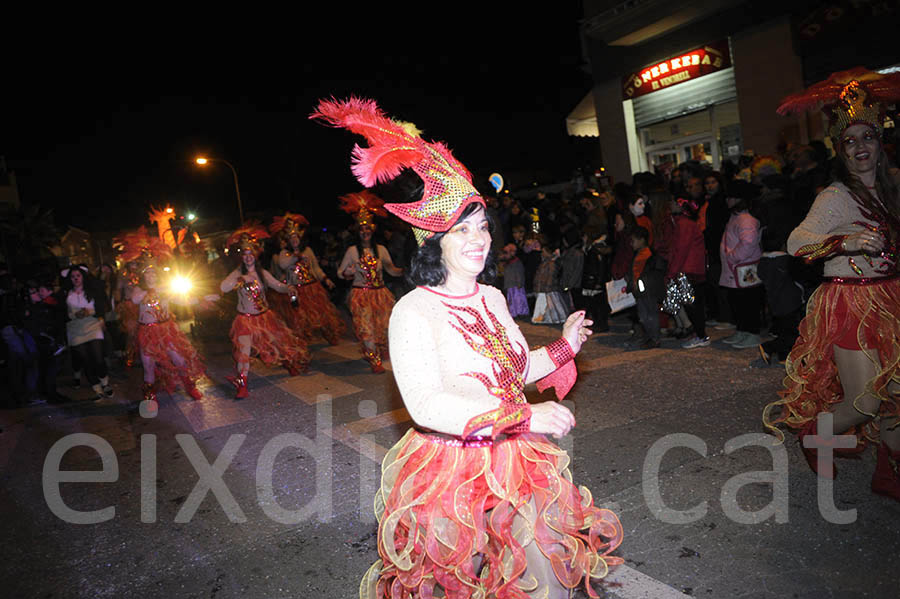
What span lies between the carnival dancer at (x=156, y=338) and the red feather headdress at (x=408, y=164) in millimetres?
6265

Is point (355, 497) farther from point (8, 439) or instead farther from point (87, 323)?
point (87, 323)

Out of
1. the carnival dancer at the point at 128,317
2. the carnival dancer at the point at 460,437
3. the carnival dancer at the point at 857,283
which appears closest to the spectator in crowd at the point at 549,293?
the carnival dancer at the point at 128,317

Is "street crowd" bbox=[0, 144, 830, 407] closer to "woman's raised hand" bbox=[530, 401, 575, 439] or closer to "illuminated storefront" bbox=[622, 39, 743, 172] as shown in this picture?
"woman's raised hand" bbox=[530, 401, 575, 439]

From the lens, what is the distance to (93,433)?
7.42 metres

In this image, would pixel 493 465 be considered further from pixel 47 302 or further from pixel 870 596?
pixel 47 302

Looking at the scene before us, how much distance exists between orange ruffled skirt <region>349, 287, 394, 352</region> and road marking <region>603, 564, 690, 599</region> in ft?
19.0

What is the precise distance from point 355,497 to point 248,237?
15.8 feet

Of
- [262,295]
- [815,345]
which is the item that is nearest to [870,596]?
[815,345]

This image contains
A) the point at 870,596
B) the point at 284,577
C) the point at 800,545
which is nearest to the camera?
the point at 870,596

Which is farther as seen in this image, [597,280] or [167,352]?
[597,280]

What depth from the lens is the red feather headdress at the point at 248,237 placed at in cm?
838

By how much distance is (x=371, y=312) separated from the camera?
8.93 meters

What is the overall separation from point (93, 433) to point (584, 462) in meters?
5.69

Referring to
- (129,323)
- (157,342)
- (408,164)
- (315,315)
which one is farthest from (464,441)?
(129,323)
